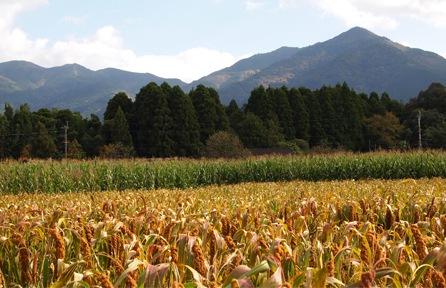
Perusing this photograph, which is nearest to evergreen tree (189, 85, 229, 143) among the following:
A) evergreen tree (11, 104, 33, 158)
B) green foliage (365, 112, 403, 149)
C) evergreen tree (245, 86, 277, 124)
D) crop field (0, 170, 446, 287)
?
evergreen tree (245, 86, 277, 124)

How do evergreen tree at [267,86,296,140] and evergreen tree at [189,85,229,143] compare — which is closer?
evergreen tree at [189,85,229,143]

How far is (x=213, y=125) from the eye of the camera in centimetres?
5722

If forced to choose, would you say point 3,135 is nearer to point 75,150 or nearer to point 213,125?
point 75,150

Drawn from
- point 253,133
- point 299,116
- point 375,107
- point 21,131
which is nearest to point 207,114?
point 253,133

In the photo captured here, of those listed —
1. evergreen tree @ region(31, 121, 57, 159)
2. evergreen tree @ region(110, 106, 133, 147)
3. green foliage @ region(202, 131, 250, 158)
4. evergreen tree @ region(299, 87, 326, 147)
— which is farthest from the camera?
evergreen tree @ region(299, 87, 326, 147)

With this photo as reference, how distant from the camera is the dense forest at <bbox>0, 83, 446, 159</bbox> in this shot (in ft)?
178

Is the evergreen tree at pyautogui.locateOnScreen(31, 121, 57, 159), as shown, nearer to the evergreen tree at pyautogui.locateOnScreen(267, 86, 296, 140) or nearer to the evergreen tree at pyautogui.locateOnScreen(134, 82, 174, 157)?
the evergreen tree at pyautogui.locateOnScreen(134, 82, 174, 157)

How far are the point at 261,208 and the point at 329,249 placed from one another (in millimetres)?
2660

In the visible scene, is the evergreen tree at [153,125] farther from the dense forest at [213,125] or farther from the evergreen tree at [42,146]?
the evergreen tree at [42,146]

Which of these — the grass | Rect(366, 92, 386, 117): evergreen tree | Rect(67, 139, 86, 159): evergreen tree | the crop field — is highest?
Rect(366, 92, 386, 117): evergreen tree

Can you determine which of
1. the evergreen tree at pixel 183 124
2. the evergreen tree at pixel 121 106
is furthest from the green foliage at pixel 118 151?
the evergreen tree at pixel 121 106

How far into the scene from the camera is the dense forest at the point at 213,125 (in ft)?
178

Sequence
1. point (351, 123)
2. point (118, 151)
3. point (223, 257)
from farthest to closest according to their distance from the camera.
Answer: point (351, 123), point (118, 151), point (223, 257)

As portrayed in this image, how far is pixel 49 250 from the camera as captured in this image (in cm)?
285
